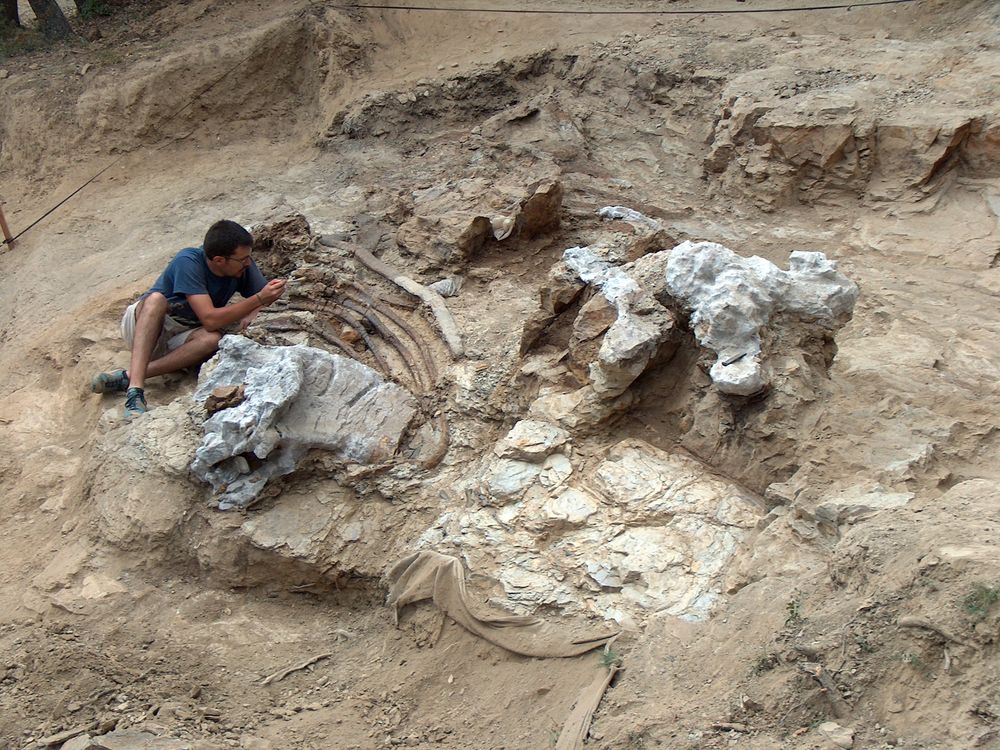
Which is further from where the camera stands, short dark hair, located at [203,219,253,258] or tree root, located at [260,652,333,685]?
short dark hair, located at [203,219,253,258]

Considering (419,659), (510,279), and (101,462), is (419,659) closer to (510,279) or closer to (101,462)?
(101,462)

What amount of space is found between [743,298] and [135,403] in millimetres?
2855

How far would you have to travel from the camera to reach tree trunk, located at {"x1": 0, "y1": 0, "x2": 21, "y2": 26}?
344 inches

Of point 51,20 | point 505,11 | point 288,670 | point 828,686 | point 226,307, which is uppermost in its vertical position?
point 51,20

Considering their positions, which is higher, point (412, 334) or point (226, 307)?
point (226, 307)

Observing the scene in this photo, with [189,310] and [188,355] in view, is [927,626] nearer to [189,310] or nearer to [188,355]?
[188,355]

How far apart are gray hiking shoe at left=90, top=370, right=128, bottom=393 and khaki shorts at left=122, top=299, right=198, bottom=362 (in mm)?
185

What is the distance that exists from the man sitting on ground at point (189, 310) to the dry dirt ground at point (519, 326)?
0.90 feet

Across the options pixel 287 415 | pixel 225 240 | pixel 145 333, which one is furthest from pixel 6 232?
pixel 287 415

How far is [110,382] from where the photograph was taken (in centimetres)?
468

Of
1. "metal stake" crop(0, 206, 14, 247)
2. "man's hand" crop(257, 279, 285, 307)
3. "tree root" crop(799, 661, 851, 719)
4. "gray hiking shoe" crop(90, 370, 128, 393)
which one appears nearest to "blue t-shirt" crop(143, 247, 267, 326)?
"man's hand" crop(257, 279, 285, 307)

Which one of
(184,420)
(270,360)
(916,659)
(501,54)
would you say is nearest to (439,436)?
(270,360)

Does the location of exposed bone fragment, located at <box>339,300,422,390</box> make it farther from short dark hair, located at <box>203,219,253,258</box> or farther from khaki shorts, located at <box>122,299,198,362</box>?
khaki shorts, located at <box>122,299,198,362</box>

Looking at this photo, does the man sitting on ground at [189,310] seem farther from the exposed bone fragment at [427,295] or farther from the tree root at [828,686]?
the tree root at [828,686]
